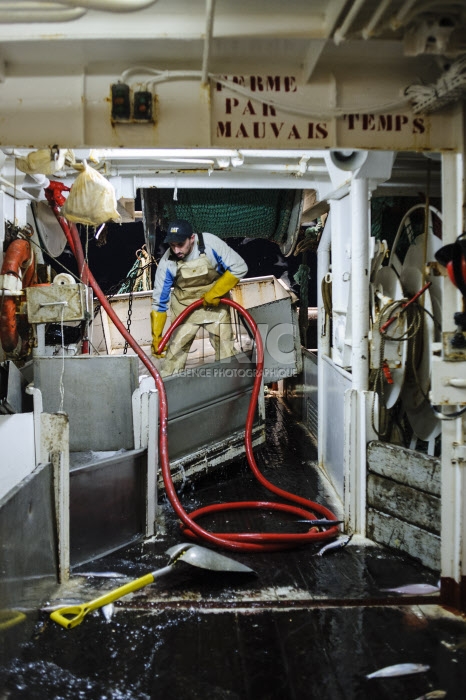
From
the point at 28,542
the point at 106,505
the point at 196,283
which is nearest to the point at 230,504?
the point at 106,505

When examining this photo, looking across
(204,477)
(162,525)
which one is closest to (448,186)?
(162,525)

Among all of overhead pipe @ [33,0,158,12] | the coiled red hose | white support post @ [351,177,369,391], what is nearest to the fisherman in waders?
the coiled red hose

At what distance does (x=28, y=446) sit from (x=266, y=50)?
3063mm

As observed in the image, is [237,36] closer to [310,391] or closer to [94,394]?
[94,394]

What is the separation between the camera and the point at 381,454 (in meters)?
4.60

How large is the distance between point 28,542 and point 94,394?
6.14 feet

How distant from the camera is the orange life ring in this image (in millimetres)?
4957

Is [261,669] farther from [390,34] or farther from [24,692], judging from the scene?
[390,34]

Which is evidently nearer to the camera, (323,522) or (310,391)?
(323,522)

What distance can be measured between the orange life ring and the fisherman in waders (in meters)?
2.06

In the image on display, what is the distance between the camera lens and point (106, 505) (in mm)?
4621

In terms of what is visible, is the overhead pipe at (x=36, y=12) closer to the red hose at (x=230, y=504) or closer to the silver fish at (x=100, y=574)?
the red hose at (x=230, y=504)

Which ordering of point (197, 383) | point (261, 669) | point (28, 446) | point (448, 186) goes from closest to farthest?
point (261, 669) → point (448, 186) → point (28, 446) → point (197, 383)

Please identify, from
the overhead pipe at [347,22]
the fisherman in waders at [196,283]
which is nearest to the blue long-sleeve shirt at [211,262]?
the fisherman in waders at [196,283]
